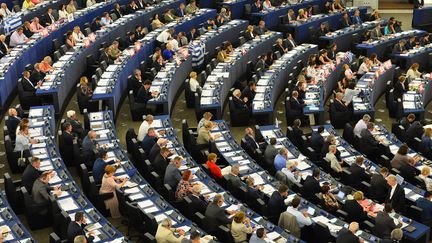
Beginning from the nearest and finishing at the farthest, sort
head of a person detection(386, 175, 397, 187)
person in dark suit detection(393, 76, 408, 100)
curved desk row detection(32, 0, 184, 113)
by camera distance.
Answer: head of a person detection(386, 175, 397, 187) → curved desk row detection(32, 0, 184, 113) → person in dark suit detection(393, 76, 408, 100)

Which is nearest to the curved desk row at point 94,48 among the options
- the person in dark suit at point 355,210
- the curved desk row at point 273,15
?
the curved desk row at point 273,15

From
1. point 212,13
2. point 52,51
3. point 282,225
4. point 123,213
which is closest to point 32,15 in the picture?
point 52,51

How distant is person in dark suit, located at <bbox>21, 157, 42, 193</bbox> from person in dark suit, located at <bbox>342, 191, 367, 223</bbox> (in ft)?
23.3

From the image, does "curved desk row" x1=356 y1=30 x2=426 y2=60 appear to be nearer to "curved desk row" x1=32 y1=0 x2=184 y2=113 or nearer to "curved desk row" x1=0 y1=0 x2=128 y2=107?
"curved desk row" x1=32 y1=0 x2=184 y2=113

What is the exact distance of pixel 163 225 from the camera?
14812mm

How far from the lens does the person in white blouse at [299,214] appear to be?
15969 millimetres

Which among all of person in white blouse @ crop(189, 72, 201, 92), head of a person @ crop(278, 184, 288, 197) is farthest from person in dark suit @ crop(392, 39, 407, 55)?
head of a person @ crop(278, 184, 288, 197)

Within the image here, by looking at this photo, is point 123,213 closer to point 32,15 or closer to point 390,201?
point 390,201

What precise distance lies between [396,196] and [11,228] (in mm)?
8579

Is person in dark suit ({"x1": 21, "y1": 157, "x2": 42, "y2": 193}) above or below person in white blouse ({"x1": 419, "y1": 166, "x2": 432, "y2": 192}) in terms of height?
above

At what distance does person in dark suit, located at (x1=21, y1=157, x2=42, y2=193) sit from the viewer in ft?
57.0

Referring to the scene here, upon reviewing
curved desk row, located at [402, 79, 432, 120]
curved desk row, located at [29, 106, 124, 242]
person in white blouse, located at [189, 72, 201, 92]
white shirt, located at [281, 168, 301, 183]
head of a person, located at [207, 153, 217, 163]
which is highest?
curved desk row, located at [29, 106, 124, 242]

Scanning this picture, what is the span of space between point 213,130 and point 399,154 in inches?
203

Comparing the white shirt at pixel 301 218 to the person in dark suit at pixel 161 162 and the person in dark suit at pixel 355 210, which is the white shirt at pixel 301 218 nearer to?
the person in dark suit at pixel 355 210
